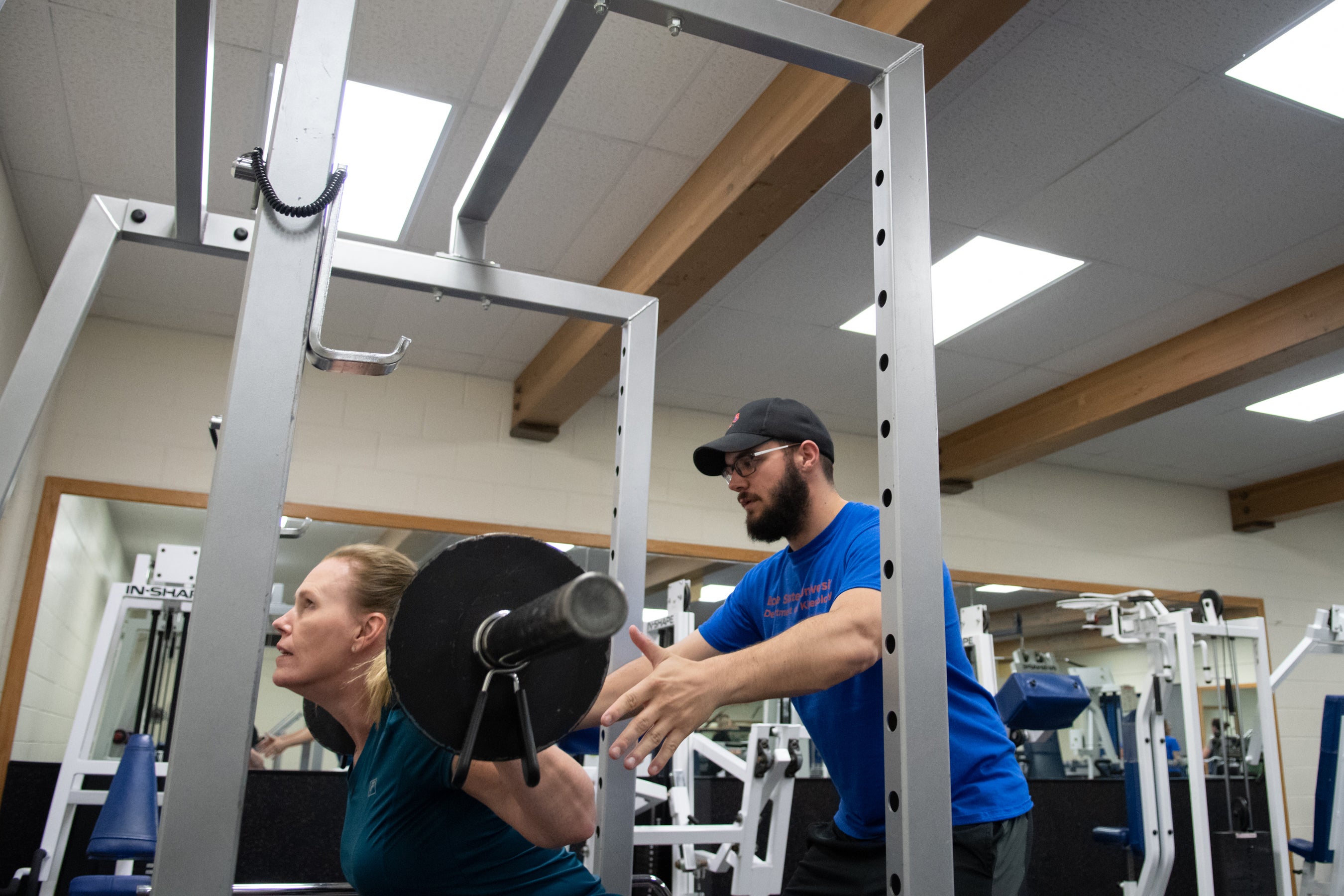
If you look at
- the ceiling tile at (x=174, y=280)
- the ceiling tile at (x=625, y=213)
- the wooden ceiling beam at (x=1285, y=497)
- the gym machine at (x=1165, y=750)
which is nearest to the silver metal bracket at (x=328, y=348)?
the ceiling tile at (x=625, y=213)

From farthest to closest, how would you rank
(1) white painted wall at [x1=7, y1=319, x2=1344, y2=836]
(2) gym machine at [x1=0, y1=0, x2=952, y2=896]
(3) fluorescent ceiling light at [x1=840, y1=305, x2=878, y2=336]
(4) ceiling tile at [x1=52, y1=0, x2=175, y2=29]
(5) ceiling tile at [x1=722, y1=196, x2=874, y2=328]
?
(1) white painted wall at [x1=7, y1=319, x2=1344, y2=836]
(3) fluorescent ceiling light at [x1=840, y1=305, x2=878, y2=336]
(5) ceiling tile at [x1=722, y1=196, x2=874, y2=328]
(4) ceiling tile at [x1=52, y1=0, x2=175, y2=29]
(2) gym machine at [x1=0, y1=0, x2=952, y2=896]

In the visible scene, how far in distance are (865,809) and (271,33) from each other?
2.58 m

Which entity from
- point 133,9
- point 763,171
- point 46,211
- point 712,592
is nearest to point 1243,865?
point 712,592

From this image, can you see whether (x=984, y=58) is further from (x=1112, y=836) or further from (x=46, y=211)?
(x=46, y=211)

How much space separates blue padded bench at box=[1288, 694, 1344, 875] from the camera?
13.6ft

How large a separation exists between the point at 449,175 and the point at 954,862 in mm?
2797

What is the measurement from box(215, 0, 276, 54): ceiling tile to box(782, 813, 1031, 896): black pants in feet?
8.28

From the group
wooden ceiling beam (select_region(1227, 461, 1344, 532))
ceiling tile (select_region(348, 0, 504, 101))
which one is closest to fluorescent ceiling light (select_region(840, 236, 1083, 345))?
ceiling tile (select_region(348, 0, 504, 101))

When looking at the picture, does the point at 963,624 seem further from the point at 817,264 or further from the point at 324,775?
the point at 324,775

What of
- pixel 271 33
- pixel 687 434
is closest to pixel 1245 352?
pixel 687 434

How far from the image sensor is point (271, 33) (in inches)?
110

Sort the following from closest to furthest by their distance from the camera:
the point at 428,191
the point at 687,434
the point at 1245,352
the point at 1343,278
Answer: the point at 428,191 → the point at 1343,278 → the point at 1245,352 → the point at 687,434

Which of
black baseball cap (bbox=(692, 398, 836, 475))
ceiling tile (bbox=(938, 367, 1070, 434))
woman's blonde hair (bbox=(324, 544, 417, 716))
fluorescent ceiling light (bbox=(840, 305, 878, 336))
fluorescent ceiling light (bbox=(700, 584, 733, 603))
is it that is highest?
fluorescent ceiling light (bbox=(840, 305, 878, 336))

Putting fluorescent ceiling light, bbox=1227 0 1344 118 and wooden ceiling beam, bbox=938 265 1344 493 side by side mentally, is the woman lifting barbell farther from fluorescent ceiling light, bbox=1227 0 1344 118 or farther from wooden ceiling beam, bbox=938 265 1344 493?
wooden ceiling beam, bbox=938 265 1344 493
